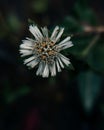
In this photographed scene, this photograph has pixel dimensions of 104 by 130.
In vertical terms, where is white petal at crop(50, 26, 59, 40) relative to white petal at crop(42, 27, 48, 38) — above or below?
below

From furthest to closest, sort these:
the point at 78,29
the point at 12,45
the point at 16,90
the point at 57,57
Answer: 1. the point at 12,45
2. the point at 16,90
3. the point at 78,29
4. the point at 57,57

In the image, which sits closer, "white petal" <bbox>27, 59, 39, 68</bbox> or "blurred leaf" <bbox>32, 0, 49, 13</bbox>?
"white petal" <bbox>27, 59, 39, 68</bbox>

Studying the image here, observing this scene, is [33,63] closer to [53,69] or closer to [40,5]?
[53,69]

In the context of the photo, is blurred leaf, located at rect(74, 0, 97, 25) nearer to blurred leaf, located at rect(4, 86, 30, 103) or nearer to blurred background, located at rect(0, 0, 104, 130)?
blurred background, located at rect(0, 0, 104, 130)

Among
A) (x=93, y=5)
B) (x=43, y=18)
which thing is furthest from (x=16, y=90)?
(x=93, y=5)

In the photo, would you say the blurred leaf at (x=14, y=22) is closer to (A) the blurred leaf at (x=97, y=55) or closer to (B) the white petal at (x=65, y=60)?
(A) the blurred leaf at (x=97, y=55)

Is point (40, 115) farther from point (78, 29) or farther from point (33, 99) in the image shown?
point (78, 29)

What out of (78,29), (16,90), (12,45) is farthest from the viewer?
(12,45)

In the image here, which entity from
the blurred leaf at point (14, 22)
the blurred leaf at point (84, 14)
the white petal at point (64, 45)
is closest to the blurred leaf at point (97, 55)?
the blurred leaf at point (84, 14)

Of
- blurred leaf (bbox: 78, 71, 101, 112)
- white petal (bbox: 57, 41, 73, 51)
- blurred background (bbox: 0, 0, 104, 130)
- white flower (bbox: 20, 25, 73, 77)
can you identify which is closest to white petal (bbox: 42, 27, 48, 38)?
white flower (bbox: 20, 25, 73, 77)
